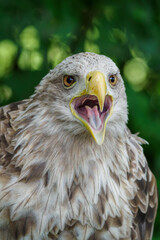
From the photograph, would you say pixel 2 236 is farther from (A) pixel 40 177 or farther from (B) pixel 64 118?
(B) pixel 64 118

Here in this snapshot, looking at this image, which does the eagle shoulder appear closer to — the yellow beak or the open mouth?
the open mouth

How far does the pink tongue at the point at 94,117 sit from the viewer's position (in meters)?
2.17

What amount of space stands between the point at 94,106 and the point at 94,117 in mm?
81

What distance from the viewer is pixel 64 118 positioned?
2.28 meters

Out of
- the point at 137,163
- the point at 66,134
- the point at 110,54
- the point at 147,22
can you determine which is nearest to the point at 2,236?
the point at 66,134

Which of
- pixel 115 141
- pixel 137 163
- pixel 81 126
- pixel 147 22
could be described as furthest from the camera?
pixel 147 22

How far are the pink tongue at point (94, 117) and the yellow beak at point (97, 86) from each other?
9 cm

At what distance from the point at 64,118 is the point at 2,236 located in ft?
2.23

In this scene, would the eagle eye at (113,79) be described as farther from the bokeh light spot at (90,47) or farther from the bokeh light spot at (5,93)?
the bokeh light spot at (5,93)

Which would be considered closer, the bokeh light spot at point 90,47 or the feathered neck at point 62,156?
the feathered neck at point 62,156

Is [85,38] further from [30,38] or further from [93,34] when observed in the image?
[30,38]

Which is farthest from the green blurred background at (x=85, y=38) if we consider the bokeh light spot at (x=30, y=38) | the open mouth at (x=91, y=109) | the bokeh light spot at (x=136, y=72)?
the open mouth at (x=91, y=109)

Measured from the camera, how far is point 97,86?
2129mm

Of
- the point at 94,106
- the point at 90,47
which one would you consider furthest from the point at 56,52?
the point at 94,106
